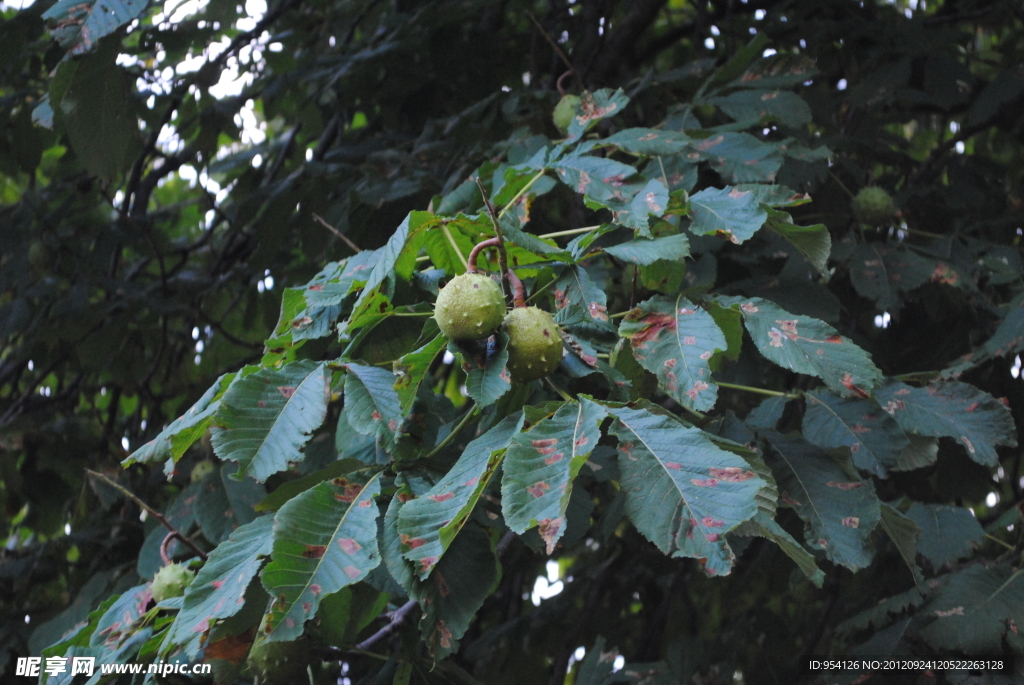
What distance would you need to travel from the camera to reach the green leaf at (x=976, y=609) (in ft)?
5.66

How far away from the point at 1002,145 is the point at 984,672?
291 cm

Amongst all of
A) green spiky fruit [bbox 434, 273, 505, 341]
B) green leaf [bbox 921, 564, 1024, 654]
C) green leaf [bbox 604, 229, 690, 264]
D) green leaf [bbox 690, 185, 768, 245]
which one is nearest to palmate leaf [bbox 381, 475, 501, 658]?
green spiky fruit [bbox 434, 273, 505, 341]

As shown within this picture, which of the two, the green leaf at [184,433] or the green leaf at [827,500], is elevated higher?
the green leaf at [184,433]

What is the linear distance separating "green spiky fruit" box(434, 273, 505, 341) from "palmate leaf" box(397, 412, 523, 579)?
6.8 inches

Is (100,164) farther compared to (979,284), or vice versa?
(979,284)

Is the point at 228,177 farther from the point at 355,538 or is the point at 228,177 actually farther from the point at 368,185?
the point at 355,538

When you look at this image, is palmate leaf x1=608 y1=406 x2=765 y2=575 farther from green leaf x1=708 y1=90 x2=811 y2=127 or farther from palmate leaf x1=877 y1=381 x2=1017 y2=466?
green leaf x1=708 y1=90 x2=811 y2=127

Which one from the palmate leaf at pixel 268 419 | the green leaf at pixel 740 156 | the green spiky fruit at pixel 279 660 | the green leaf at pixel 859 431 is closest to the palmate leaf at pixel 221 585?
the palmate leaf at pixel 268 419

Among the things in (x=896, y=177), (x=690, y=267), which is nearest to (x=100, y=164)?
(x=690, y=267)

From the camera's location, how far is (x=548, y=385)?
154 centimetres

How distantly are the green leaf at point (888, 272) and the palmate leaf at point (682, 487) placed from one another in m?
1.32

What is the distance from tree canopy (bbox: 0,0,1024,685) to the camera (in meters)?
1.34

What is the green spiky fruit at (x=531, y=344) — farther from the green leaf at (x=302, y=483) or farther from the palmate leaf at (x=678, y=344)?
the green leaf at (x=302, y=483)

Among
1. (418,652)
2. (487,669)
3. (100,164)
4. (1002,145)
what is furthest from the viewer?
(1002,145)
